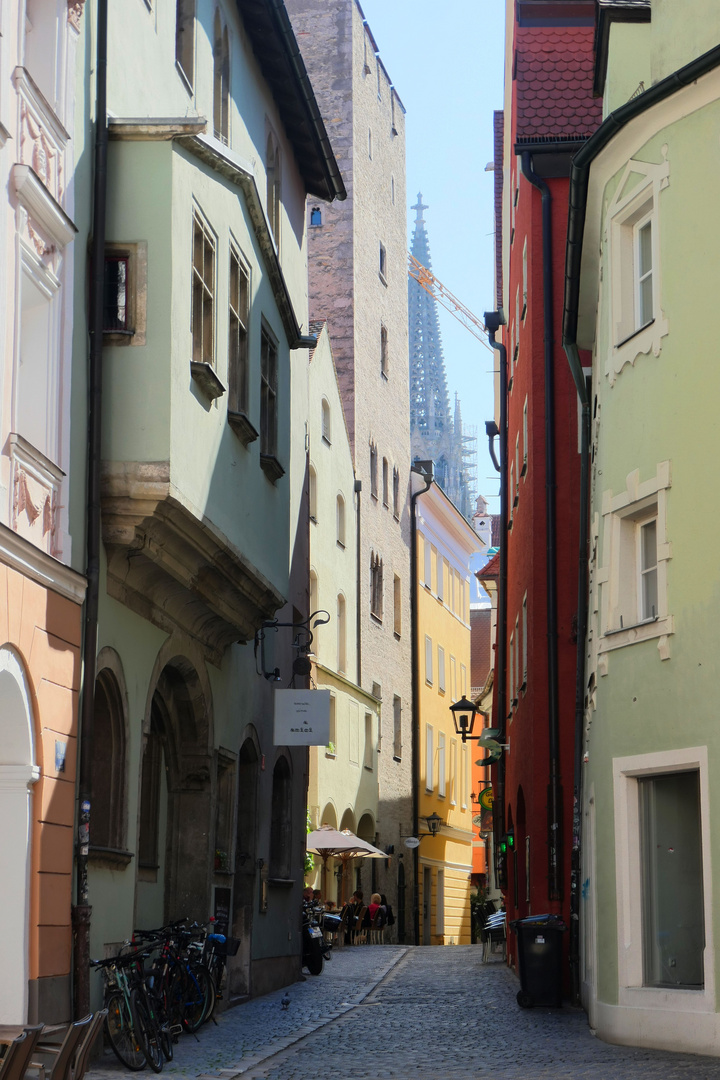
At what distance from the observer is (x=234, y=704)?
60.6 feet

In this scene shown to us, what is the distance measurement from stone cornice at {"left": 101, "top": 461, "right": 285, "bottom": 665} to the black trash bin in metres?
4.80

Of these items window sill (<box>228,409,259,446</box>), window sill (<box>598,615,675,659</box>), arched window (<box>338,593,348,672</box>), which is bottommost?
window sill (<box>598,615,675,659</box>)

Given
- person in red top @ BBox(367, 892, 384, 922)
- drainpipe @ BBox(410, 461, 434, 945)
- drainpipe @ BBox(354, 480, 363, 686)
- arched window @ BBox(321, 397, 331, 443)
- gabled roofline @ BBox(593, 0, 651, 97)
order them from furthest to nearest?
drainpipe @ BBox(410, 461, 434, 945) < drainpipe @ BBox(354, 480, 363, 686) < person in red top @ BBox(367, 892, 384, 922) < arched window @ BBox(321, 397, 331, 443) < gabled roofline @ BBox(593, 0, 651, 97)

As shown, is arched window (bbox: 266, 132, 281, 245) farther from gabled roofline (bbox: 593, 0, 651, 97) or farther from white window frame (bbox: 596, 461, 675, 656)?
white window frame (bbox: 596, 461, 675, 656)

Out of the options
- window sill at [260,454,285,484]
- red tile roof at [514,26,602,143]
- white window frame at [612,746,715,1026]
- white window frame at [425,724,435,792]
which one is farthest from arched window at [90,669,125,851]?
white window frame at [425,724,435,792]

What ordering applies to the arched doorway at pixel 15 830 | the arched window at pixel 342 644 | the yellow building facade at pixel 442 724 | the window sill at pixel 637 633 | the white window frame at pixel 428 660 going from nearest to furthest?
the arched doorway at pixel 15 830 → the window sill at pixel 637 633 → the arched window at pixel 342 644 → the yellow building facade at pixel 442 724 → the white window frame at pixel 428 660

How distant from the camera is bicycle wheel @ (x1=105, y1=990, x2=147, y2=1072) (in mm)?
11680

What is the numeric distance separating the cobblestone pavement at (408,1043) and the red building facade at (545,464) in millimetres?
2581

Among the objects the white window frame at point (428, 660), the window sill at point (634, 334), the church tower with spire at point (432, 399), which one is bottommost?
the window sill at point (634, 334)

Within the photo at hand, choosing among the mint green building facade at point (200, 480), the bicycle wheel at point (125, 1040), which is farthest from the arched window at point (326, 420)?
the bicycle wheel at point (125, 1040)

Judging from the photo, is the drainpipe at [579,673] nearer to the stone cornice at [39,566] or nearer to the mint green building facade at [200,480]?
the mint green building facade at [200,480]

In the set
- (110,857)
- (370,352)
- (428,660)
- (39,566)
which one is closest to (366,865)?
(428,660)

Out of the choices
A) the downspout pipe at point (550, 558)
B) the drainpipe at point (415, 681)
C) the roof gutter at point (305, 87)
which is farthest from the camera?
the drainpipe at point (415, 681)

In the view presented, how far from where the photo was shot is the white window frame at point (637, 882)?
1282 centimetres
